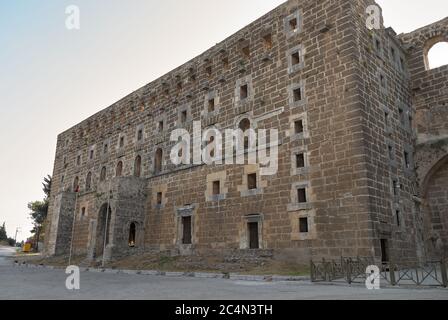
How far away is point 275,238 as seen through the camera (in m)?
19.2

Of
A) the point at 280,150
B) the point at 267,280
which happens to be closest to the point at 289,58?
the point at 280,150

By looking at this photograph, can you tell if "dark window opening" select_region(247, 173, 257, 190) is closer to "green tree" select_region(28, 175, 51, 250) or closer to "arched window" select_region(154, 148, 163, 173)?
"arched window" select_region(154, 148, 163, 173)

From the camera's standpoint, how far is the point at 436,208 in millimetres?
20922

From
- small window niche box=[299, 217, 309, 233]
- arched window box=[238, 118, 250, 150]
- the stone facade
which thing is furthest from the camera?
arched window box=[238, 118, 250, 150]

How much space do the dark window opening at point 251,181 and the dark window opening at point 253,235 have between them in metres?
2.11

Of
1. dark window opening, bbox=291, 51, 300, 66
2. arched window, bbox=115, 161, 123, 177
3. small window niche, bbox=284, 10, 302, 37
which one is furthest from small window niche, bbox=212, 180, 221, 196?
arched window, bbox=115, 161, 123, 177

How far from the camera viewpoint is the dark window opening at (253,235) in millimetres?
20250

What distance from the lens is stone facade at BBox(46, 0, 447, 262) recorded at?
17.4 m

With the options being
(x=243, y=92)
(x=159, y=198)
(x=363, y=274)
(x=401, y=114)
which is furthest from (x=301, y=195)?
(x=159, y=198)

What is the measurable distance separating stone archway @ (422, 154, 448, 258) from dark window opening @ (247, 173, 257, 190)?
9.70m

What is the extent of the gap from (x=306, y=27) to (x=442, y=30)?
A: 28.5 feet

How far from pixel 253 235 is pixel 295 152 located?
Answer: 5.22 m

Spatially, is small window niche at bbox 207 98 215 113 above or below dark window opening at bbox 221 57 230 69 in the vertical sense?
below

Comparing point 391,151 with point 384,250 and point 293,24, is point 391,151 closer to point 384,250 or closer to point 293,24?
point 384,250
